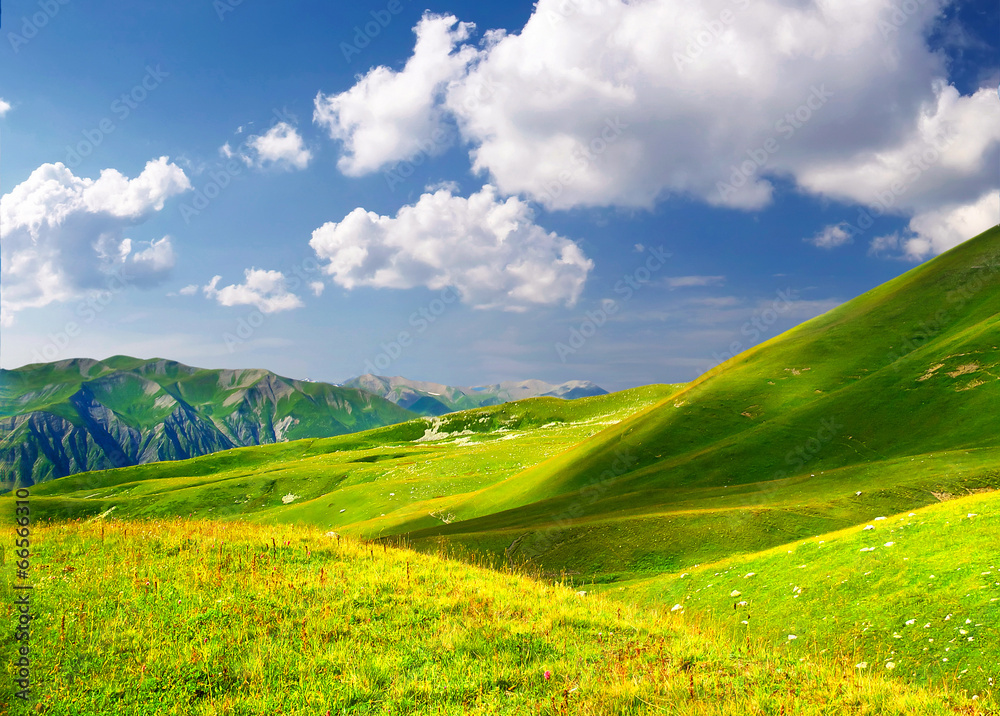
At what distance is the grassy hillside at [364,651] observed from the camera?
25.0 ft

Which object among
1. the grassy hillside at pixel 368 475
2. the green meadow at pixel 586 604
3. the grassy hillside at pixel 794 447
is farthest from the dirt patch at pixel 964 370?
the grassy hillside at pixel 368 475

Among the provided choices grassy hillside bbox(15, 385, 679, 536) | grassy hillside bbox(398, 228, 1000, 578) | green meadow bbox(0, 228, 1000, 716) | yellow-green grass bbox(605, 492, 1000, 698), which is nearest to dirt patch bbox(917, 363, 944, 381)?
grassy hillside bbox(398, 228, 1000, 578)

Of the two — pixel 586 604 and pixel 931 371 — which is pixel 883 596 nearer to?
pixel 586 604

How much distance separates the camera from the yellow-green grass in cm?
1175

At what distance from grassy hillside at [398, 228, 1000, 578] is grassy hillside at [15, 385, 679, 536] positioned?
57.4 feet

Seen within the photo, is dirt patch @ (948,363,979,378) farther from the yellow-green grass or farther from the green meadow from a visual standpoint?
the yellow-green grass

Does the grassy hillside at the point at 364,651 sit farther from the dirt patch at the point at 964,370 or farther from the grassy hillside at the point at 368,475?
the dirt patch at the point at 964,370

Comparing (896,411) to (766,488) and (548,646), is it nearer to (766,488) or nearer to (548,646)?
(766,488)

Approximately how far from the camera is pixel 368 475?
10225 centimetres

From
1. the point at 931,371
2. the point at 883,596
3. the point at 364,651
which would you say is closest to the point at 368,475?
the point at 931,371

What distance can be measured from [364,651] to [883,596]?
50.4 feet

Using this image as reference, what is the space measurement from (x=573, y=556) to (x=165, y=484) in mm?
146979

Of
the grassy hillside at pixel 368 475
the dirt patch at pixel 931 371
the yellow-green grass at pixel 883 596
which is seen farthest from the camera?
the grassy hillside at pixel 368 475

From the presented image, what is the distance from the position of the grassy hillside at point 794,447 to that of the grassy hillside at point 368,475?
57.4ft
